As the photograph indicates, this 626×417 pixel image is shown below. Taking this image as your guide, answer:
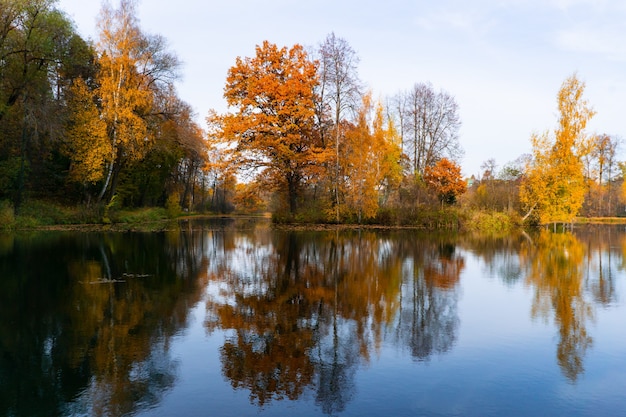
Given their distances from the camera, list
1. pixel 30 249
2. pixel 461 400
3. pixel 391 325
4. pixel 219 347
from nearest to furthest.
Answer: pixel 461 400
pixel 219 347
pixel 391 325
pixel 30 249

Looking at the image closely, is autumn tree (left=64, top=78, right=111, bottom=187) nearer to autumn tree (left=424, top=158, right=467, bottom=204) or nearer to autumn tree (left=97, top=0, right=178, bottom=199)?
autumn tree (left=97, top=0, right=178, bottom=199)

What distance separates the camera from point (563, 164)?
32875mm

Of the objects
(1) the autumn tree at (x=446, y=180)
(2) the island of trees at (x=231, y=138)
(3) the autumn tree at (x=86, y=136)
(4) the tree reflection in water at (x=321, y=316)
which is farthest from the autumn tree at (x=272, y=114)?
(4) the tree reflection in water at (x=321, y=316)

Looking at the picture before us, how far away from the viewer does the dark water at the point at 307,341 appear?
4.48 m

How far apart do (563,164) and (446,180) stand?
9434 millimetres

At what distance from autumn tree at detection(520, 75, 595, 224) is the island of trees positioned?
78 millimetres

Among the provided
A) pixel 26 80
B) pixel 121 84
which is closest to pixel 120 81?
pixel 121 84

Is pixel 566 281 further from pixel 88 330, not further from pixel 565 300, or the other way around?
pixel 88 330

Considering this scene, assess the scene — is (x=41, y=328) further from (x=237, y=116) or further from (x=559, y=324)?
(x=237, y=116)

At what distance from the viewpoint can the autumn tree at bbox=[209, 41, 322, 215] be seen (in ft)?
101

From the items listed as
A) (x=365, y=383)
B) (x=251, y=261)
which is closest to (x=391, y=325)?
(x=365, y=383)

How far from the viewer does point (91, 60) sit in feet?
106

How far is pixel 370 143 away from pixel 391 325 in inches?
982

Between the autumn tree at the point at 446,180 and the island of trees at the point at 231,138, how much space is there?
364 millimetres
